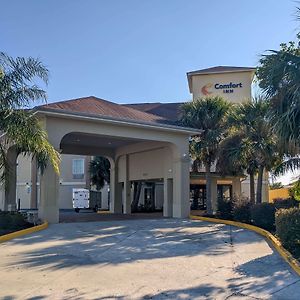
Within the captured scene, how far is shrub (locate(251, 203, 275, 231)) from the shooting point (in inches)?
749

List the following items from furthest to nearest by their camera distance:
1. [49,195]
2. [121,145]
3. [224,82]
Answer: [224,82] → [121,145] → [49,195]

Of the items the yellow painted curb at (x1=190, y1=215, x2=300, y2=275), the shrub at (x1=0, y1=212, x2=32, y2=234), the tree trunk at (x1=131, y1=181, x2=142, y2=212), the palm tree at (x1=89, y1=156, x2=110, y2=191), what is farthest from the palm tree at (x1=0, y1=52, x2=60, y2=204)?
the palm tree at (x1=89, y1=156, x2=110, y2=191)

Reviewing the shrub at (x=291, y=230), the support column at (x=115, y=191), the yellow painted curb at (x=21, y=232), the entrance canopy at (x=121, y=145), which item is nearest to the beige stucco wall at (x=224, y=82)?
the support column at (x=115, y=191)

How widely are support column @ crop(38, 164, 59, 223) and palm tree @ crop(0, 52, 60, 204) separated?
273 cm

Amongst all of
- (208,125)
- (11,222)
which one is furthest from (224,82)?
(11,222)

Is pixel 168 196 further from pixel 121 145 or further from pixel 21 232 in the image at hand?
pixel 21 232

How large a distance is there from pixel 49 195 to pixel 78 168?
95.8 ft

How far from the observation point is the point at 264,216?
1923 centimetres

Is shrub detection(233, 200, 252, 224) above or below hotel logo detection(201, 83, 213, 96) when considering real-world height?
below

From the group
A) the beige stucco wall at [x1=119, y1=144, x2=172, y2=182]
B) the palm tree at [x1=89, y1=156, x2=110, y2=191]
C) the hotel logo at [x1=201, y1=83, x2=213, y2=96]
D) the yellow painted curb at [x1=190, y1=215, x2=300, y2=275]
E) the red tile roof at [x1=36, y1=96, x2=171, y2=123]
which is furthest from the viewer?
the hotel logo at [x1=201, y1=83, x2=213, y2=96]

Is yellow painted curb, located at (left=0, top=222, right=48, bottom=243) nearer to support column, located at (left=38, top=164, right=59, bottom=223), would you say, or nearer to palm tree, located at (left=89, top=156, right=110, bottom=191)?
support column, located at (left=38, top=164, right=59, bottom=223)

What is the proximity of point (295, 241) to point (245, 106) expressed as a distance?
13.1m

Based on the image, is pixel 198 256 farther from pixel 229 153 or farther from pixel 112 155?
pixel 112 155

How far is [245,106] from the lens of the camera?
2456cm
